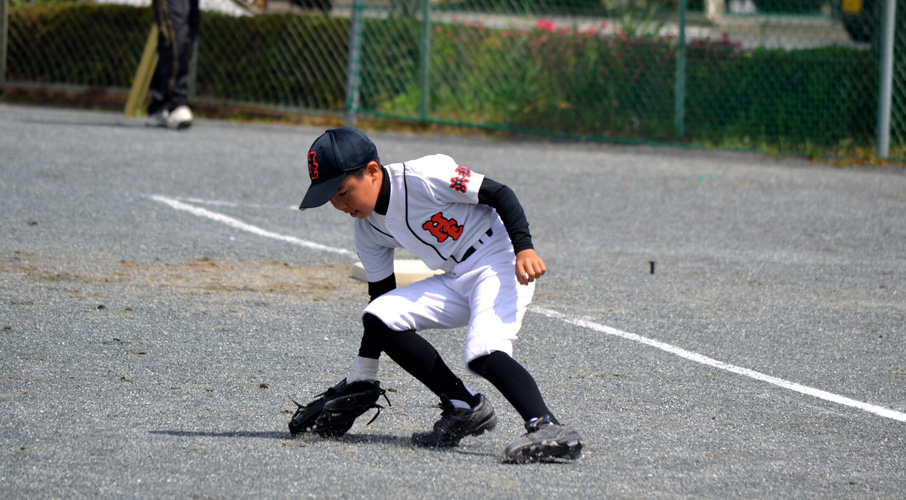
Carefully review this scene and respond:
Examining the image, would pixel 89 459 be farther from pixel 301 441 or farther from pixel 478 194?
pixel 478 194

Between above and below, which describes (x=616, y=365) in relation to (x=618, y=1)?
below

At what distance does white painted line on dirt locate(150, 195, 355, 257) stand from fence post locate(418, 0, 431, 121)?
5.16 m

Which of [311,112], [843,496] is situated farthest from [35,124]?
[843,496]

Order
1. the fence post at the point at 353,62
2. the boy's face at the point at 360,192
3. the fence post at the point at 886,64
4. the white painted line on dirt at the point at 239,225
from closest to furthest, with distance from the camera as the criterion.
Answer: the boy's face at the point at 360,192, the white painted line on dirt at the point at 239,225, the fence post at the point at 886,64, the fence post at the point at 353,62

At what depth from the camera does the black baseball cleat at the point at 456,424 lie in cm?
362

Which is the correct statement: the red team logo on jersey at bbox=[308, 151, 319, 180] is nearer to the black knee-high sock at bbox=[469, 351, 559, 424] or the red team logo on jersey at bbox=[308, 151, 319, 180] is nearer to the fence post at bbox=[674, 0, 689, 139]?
the black knee-high sock at bbox=[469, 351, 559, 424]

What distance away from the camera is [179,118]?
11.7 m

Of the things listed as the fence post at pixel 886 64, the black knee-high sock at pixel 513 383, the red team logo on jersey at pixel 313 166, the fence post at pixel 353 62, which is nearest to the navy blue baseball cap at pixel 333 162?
the red team logo on jersey at pixel 313 166

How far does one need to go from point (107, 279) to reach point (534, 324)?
2.37 meters

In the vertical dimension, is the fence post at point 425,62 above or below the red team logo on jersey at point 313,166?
below

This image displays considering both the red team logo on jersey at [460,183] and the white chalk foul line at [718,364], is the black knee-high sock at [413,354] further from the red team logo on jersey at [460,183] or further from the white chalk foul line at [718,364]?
the white chalk foul line at [718,364]

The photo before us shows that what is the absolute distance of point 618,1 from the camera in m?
13.2

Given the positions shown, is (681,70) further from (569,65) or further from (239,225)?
(239,225)

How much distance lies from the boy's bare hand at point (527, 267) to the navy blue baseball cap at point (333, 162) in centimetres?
60
